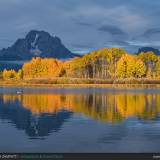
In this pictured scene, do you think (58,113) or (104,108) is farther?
(104,108)

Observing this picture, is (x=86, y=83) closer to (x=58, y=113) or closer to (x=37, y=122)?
(x=58, y=113)

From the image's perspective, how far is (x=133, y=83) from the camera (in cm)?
13550

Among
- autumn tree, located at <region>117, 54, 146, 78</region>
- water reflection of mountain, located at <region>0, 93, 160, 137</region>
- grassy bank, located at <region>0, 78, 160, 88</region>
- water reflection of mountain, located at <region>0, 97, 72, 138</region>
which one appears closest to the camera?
water reflection of mountain, located at <region>0, 97, 72, 138</region>

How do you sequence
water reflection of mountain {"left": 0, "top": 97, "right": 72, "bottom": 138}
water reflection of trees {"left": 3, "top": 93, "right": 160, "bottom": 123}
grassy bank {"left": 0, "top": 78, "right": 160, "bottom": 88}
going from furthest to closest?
grassy bank {"left": 0, "top": 78, "right": 160, "bottom": 88} < water reflection of trees {"left": 3, "top": 93, "right": 160, "bottom": 123} < water reflection of mountain {"left": 0, "top": 97, "right": 72, "bottom": 138}

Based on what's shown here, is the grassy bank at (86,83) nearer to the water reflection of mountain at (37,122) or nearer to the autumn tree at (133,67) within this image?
the autumn tree at (133,67)

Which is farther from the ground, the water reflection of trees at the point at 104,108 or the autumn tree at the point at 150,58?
the autumn tree at the point at 150,58

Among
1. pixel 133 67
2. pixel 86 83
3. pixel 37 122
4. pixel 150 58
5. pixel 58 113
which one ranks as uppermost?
pixel 150 58

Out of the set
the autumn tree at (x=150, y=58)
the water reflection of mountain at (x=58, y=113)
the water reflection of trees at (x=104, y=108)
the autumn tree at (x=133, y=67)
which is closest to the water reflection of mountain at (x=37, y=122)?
the water reflection of mountain at (x=58, y=113)

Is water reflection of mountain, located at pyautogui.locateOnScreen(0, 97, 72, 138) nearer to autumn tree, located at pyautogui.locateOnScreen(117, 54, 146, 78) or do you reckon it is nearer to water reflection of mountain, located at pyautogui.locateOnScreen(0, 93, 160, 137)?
water reflection of mountain, located at pyautogui.locateOnScreen(0, 93, 160, 137)

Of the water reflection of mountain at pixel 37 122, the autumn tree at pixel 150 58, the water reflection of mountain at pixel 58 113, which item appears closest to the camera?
the water reflection of mountain at pixel 37 122

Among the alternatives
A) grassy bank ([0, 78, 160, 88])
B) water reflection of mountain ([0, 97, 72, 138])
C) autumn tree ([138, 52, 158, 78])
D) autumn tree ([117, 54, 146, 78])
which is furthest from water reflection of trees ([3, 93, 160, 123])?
grassy bank ([0, 78, 160, 88])

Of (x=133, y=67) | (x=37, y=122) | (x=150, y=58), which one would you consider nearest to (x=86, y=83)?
(x=150, y=58)
